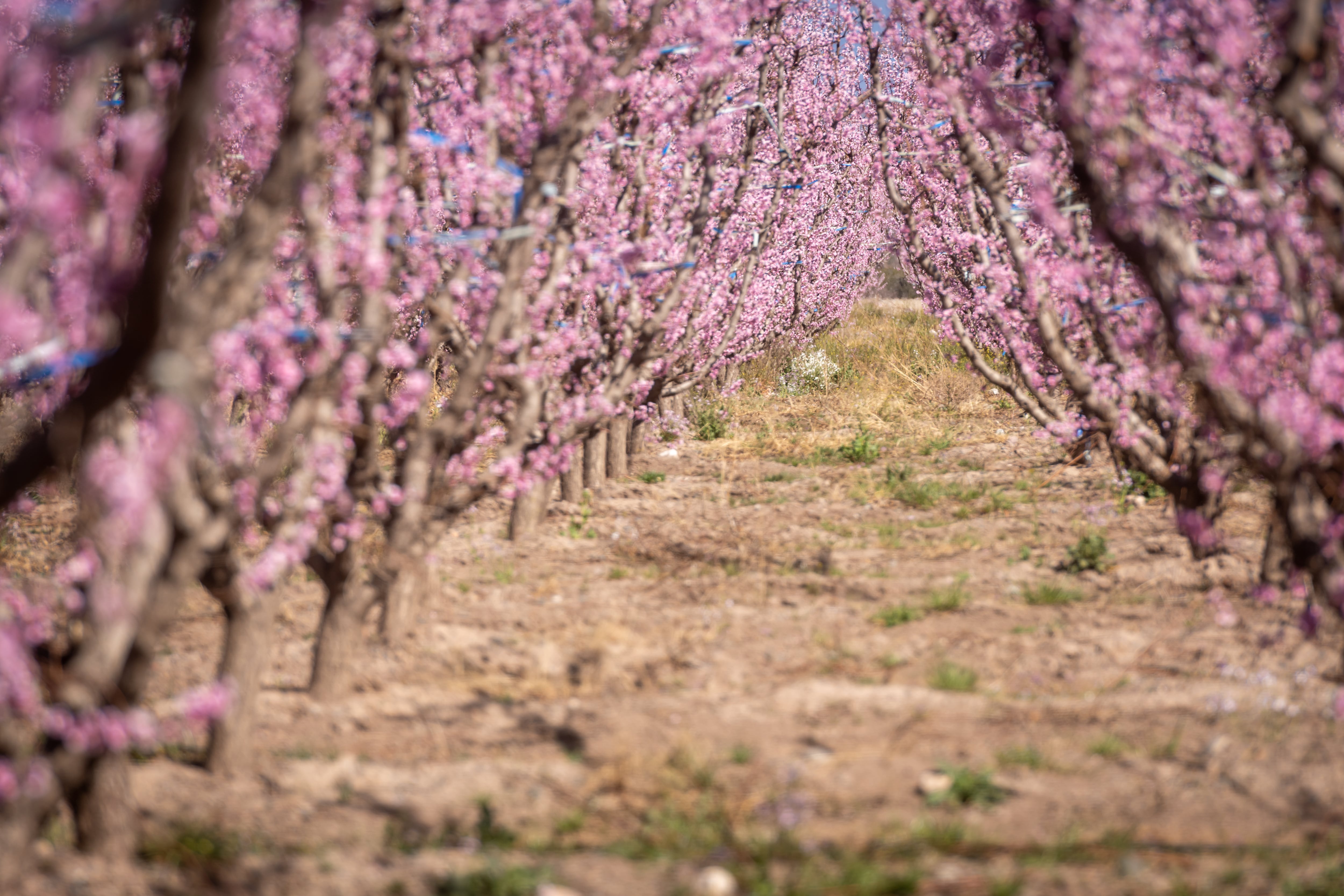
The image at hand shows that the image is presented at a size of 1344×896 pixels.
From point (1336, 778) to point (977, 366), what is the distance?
6738mm

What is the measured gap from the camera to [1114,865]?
3707 millimetres

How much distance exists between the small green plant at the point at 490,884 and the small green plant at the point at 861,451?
11199 millimetres

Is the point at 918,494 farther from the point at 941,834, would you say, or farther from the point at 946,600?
the point at 941,834

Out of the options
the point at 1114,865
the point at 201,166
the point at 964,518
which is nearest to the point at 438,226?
the point at 201,166

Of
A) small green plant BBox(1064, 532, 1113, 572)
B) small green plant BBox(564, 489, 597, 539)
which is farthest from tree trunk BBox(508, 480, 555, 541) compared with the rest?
small green plant BBox(1064, 532, 1113, 572)

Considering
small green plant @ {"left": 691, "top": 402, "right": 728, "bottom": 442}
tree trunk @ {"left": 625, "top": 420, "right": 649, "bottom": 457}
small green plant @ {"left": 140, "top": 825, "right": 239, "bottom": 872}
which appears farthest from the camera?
small green plant @ {"left": 691, "top": 402, "right": 728, "bottom": 442}

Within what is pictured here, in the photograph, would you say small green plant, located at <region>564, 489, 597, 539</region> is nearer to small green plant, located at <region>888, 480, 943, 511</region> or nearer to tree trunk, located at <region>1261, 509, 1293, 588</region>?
small green plant, located at <region>888, 480, 943, 511</region>

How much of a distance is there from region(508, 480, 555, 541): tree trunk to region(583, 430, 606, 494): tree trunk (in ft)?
5.83

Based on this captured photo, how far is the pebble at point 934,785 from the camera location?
433 cm

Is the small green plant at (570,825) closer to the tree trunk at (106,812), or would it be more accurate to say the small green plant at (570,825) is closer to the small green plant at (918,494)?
the tree trunk at (106,812)

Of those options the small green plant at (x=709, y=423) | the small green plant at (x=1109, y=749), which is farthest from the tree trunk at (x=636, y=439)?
the small green plant at (x=1109, y=749)

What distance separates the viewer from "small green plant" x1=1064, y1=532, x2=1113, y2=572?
26.6 ft

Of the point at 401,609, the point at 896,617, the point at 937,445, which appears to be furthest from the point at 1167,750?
the point at 937,445

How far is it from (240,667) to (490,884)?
165 centimetres
